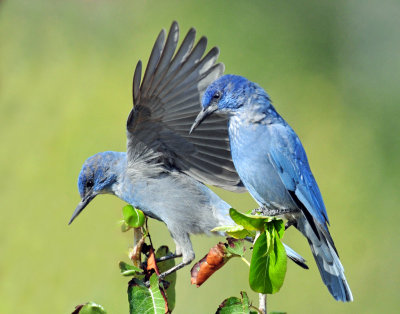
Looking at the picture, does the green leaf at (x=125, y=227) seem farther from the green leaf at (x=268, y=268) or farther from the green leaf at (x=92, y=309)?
the green leaf at (x=268, y=268)

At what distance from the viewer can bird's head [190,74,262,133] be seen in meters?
2.13

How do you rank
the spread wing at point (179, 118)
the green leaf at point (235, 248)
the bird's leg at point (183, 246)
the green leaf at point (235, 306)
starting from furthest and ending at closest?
the bird's leg at point (183, 246)
the spread wing at point (179, 118)
the green leaf at point (235, 248)
the green leaf at point (235, 306)

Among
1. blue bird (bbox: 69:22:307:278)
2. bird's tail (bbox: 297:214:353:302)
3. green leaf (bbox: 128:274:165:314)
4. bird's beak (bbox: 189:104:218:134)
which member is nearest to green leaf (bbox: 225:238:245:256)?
green leaf (bbox: 128:274:165:314)

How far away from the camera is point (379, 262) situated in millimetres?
4738

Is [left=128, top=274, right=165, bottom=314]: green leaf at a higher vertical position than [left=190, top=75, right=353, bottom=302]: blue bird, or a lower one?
lower

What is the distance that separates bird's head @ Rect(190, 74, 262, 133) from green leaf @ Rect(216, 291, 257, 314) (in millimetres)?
797

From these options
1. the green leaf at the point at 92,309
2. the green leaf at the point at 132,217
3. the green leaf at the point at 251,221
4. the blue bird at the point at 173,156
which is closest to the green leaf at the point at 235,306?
the green leaf at the point at 251,221

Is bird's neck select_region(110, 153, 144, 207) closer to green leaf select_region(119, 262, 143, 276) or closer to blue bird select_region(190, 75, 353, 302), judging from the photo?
blue bird select_region(190, 75, 353, 302)

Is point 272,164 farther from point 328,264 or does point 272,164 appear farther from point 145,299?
point 145,299

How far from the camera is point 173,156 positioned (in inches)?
108

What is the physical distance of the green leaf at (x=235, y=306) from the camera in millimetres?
1484

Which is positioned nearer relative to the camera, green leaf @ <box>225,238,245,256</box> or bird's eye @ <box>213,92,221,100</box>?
green leaf @ <box>225,238,245,256</box>

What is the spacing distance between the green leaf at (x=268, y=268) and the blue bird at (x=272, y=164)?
53cm

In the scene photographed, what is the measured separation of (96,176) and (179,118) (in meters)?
0.50
